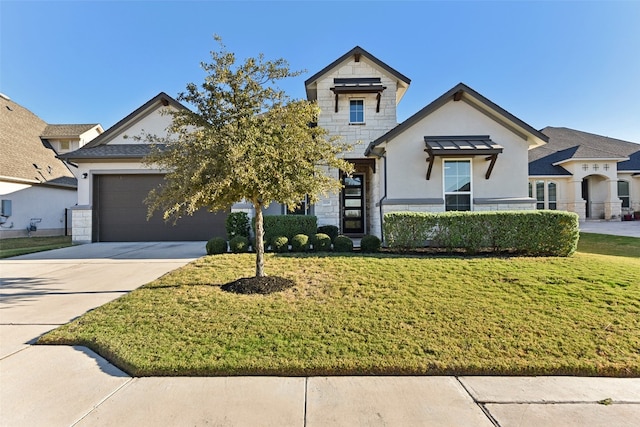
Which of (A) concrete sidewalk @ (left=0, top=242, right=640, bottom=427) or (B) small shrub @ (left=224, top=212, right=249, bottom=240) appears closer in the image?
(A) concrete sidewalk @ (left=0, top=242, right=640, bottom=427)

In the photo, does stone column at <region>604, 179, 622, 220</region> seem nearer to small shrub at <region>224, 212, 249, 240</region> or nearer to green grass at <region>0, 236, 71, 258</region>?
small shrub at <region>224, 212, 249, 240</region>

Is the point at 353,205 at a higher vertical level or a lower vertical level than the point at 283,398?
higher

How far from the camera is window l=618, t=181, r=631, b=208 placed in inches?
929

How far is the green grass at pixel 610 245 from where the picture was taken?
9742 mm

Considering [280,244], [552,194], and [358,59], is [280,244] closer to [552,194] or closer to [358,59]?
[358,59]

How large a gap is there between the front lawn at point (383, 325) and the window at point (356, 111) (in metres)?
8.79

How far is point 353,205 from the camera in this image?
49.6 feet

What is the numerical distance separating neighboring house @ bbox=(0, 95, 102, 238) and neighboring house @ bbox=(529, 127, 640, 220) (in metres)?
29.7

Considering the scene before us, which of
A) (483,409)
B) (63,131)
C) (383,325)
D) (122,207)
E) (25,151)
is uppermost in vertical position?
(63,131)

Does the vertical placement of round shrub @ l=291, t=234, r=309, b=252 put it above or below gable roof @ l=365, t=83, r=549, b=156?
below

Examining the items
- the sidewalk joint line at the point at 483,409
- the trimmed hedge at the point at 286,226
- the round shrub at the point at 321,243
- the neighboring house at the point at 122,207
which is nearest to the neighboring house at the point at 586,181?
the trimmed hedge at the point at 286,226

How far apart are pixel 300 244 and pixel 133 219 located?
8543 mm

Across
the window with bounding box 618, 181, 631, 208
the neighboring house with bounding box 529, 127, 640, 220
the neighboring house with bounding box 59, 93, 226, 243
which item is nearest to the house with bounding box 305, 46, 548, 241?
the neighboring house with bounding box 59, 93, 226, 243

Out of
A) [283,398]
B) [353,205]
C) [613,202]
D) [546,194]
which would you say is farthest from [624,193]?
[283,398]
